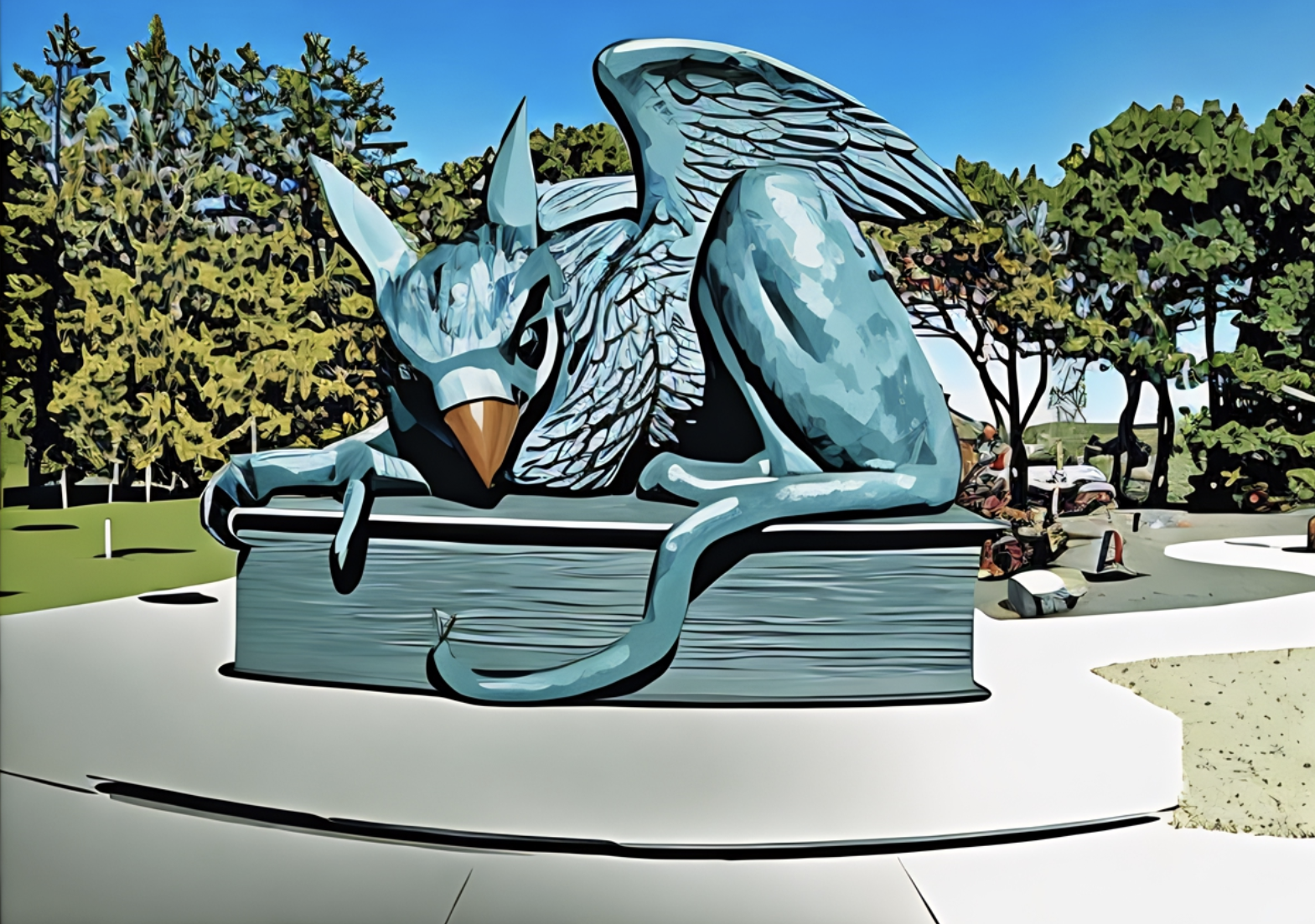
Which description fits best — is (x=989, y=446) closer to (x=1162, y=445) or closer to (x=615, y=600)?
(x=1162, y=445)

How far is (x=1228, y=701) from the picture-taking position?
274cm

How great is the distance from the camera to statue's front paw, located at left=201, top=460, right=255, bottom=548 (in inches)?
114

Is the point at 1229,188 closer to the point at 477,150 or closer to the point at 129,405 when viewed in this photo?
the point at 477,150

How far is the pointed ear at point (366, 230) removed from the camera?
9.53ft

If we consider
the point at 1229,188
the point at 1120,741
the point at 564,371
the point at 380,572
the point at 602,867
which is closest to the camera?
the point at 602,867

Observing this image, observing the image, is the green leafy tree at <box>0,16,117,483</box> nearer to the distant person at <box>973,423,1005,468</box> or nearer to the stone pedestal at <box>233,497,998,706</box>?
the stone pedestal at <box>233,497,998,706</box>

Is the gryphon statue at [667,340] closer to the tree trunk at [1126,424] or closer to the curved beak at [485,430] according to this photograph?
the curved beak at [485,430]

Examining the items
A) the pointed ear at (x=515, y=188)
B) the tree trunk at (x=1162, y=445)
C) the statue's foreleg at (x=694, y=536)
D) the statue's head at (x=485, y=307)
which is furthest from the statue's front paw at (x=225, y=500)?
the tree trunk at (x=1162, y=445)

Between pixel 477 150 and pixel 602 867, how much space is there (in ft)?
7.13

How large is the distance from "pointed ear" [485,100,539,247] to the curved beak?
19.6 inches

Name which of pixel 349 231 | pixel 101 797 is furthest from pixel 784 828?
pixel 349 231

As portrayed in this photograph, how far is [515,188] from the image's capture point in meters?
2.84

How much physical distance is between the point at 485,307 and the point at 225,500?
0.99m

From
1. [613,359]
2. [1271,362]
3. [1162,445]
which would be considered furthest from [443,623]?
[1271,362]
